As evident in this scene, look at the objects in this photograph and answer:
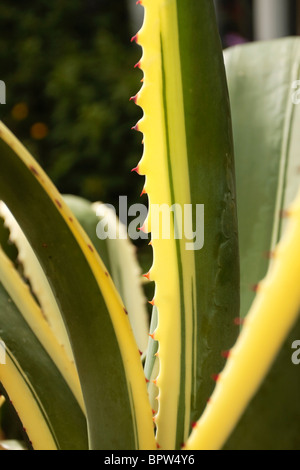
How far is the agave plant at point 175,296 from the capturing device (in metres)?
0.29

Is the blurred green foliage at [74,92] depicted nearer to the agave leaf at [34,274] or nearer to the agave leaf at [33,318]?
the agave leaf at [34,274]

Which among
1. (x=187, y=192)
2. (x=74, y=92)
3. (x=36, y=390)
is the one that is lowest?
(x=36, y=390)

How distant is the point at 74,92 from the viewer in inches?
107

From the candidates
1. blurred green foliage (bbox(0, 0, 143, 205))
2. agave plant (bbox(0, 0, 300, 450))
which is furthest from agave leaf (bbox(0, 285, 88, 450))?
blurred green foliage (bbox(0, 0, 143, 205))

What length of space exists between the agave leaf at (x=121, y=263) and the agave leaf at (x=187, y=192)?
249 mm

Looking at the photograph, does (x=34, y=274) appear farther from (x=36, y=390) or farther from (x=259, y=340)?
(x=259, y=340)

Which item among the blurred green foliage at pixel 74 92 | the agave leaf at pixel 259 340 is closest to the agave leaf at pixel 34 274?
the agave leaf at pixel 259 340

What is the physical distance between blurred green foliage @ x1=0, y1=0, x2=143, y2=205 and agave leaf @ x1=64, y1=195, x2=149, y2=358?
1.88 meters

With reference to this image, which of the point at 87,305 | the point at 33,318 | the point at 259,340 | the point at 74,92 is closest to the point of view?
the point at 259,340

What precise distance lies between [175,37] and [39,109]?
101 inches

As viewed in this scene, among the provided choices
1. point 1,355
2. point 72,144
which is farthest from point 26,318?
point 72,144

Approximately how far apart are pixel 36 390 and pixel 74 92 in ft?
7.77

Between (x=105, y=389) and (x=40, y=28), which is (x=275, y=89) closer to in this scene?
(x=105, y=389)

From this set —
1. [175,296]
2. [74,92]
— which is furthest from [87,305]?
[74,92]
